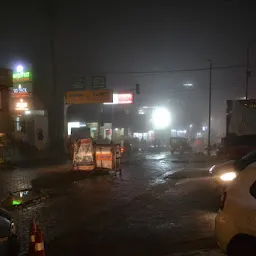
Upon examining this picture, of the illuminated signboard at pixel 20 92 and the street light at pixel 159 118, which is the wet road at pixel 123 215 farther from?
the street light at pixel 159 118

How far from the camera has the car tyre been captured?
15.9ft

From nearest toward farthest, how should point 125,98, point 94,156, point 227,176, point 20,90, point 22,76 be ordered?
point 227,176 < point 94,156 < point 20,90 < point 22,76 < point 125,98

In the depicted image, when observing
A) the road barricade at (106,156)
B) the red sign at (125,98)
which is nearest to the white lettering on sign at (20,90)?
the red sign at (125,98)

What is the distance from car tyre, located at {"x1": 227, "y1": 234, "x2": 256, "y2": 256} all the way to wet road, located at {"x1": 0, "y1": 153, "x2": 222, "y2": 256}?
5.82 ft

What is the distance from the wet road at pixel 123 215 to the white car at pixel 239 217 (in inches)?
68.6

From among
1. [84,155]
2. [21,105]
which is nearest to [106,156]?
[84,155]

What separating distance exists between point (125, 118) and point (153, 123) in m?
17.0

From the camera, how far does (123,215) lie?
971 cm

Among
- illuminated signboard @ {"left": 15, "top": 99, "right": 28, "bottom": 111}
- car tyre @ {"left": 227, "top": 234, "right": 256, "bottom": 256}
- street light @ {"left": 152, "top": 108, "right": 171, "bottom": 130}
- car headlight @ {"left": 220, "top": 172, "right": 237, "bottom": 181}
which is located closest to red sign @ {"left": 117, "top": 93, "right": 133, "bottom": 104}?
illuminated signboard @ {"left": 15, "top": 99, "right": 28, "bottom": 111}

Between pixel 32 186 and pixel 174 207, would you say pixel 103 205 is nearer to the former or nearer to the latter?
pixel 174 207

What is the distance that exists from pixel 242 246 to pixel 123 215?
16.7ft

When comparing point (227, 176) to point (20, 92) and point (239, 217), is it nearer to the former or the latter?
point (239, 217)

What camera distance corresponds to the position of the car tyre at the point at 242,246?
4.85 m

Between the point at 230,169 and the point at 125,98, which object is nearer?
the point at 230,169
